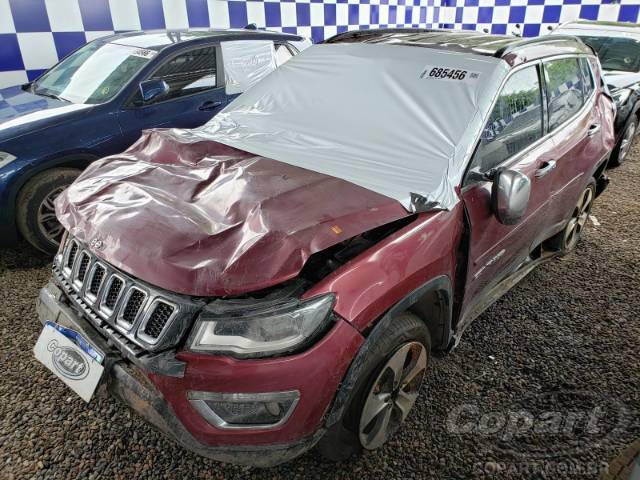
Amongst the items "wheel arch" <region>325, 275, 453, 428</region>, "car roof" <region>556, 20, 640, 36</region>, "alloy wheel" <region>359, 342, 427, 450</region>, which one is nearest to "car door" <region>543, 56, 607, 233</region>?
"wheel arch" <region>325, 275, 453, 428</region>

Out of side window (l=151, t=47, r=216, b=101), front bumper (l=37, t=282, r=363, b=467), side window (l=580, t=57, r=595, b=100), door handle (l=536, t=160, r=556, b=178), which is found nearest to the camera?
front bumper (l=37, t=282, r=363, b=467)

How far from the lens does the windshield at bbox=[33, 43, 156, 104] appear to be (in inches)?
128

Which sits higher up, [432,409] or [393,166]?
[393,166]

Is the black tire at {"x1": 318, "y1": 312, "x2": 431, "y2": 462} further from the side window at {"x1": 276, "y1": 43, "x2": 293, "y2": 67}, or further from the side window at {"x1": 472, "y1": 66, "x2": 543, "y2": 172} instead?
the side window at {"x1": 276, "y1": 43, "x2": 293, "y2": 67}

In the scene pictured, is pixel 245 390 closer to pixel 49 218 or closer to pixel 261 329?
pixel 261 329

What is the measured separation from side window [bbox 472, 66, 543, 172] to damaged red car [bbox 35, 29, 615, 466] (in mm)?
12

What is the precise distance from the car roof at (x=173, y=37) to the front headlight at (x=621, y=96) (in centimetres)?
352

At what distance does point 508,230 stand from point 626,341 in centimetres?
99

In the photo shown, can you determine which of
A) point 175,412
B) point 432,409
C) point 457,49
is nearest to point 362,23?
point 457,49

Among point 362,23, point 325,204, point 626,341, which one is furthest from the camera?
point 362,23

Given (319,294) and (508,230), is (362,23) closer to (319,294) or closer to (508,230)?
(508,230)

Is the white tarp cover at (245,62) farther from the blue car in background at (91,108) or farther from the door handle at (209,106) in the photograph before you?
the door handle at (209,106)

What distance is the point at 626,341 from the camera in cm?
240

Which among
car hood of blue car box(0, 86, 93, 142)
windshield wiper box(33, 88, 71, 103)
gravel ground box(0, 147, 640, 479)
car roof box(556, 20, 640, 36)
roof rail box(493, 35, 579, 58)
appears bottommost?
gravel ground box(0, 147, 640, 479)
